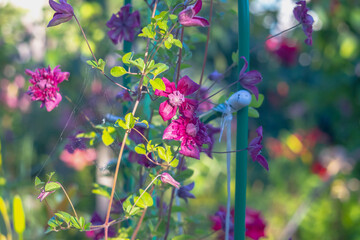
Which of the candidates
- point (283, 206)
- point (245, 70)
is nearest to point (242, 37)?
point (245, 70)

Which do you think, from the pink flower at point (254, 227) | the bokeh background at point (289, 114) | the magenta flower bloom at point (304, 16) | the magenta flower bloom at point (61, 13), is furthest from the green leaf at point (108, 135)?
the bokeh background at point (289, 114)

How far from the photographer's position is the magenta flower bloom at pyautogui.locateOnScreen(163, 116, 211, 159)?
0.51 meters

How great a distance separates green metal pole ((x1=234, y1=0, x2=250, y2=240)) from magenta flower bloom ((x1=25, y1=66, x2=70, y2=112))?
28 cm

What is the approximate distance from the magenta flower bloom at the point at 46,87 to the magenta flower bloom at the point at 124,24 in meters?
0.14

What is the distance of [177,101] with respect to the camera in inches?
20.1

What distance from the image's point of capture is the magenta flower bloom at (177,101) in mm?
507

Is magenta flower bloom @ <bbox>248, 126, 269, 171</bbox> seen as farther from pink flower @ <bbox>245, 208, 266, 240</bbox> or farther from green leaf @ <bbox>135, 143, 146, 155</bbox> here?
pink flower @ <bbox>245, 208, 266, 240</bbox>

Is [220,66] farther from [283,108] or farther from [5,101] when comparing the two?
[5,101]

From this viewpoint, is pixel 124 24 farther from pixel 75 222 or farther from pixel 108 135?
pixel 75 222

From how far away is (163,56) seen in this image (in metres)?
0.69

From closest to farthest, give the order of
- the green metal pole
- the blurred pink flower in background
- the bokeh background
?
the green metal pole, the bokeh background, the blurred pink flower in background

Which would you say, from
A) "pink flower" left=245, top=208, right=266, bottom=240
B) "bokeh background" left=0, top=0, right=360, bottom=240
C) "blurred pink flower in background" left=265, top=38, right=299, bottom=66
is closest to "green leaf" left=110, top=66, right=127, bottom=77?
"pink flower" left=245, top=208, right=266, bottom=240

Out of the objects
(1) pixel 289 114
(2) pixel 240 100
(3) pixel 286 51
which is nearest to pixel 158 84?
(2) pixel 240 100

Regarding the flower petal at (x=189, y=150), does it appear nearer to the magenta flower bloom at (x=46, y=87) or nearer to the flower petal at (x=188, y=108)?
the flower petal at (x=188, y=108)
